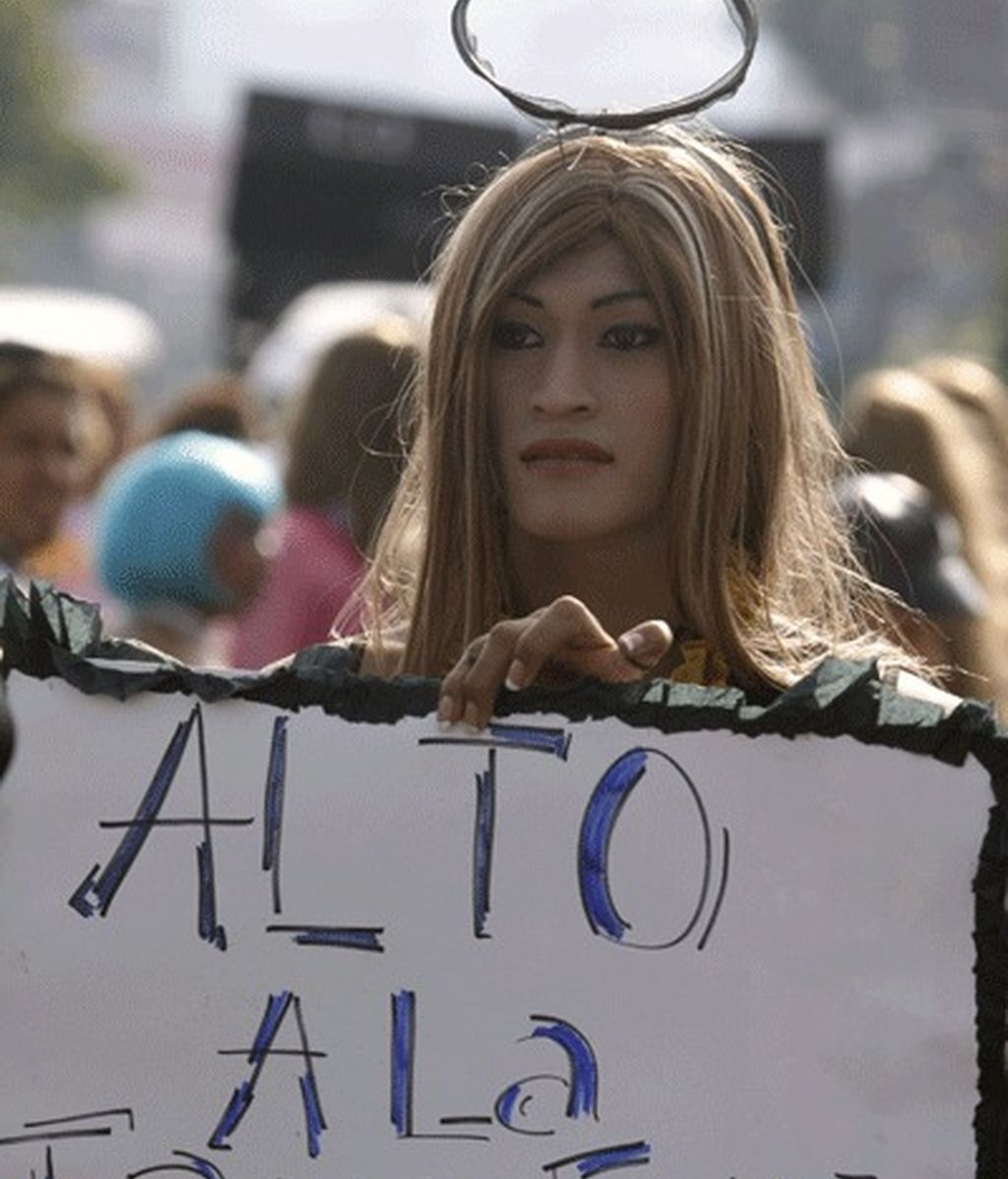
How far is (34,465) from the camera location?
212 inches

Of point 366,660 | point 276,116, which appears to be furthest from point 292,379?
point 366,660

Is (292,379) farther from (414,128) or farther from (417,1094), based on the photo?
(417,1094)

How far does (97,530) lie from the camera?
5.20 meters

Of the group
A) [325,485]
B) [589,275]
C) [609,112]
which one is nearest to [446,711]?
[589,275]

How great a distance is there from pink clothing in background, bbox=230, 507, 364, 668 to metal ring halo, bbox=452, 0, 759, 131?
2.49m

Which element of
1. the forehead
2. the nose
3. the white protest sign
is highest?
the forehead

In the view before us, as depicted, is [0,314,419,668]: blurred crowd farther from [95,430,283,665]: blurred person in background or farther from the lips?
the lips

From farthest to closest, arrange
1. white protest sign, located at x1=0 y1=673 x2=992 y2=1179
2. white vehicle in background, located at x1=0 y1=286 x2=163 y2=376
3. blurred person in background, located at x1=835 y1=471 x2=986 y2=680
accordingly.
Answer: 1. white vehicle in background, located at x1=0 y1=286 x2=163 y2=376
2. blurred person in background, located at x1=835 y1=471 x2=986 y2=680
3. white protest sign, located at x1=0 y1=673 x2=992 y2=1179

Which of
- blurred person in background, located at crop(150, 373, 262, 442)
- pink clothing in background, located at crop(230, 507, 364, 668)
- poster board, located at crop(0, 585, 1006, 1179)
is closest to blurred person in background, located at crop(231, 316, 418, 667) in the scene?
pink clothing in background, located at crop(230, 507, 364, 668)

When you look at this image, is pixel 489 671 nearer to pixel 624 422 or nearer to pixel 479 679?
pixel 479 679

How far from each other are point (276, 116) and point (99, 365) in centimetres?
312

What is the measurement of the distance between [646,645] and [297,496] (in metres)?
3.08

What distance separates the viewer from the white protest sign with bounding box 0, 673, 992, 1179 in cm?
244

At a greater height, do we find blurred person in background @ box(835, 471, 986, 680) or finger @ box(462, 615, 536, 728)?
blurred person in background @ box(835, 471, 986, 680)
